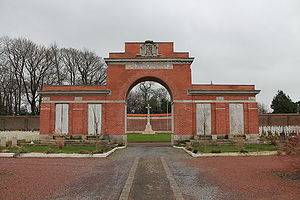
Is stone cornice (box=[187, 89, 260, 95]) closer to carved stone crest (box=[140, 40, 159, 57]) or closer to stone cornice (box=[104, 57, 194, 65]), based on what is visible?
stone cornice (box=[104, 57, 194, 65])

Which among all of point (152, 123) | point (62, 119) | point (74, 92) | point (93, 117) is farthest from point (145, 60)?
point (152, 123)

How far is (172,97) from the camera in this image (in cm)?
2058

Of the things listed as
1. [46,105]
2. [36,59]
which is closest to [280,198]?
[46,105]

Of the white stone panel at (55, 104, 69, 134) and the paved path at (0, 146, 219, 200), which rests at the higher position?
the white stone panel at (55, 104, 69, 134)

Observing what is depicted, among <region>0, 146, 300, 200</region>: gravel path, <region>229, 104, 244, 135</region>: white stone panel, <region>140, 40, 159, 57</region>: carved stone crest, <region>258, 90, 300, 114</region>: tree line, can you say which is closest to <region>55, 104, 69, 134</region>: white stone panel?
<region>140, 40, 159, 57</region>: carved stone crest

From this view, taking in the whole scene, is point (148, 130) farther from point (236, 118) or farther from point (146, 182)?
point (146, 182)

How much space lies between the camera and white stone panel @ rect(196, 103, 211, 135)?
20406mm

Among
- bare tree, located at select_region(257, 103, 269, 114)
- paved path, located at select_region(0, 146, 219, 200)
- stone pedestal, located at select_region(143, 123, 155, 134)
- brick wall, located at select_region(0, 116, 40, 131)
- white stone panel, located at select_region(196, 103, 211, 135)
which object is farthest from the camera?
bare tree, located at select_region(257, 103, 269, 114)

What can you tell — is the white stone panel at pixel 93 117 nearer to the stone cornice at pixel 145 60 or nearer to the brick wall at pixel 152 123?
the stone cornice at pixel 145 60

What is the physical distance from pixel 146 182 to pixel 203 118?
13836 millimetres

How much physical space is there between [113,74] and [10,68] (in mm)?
20614

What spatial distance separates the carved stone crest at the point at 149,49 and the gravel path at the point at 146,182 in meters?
12.1

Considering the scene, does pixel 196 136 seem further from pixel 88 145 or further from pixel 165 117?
pixel 165 117

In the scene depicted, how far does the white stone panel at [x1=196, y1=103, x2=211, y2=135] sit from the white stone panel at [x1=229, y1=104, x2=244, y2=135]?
1.98 meters
